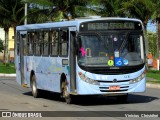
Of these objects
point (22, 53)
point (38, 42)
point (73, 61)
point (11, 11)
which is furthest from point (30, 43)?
point (11, 11)

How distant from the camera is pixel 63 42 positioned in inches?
706

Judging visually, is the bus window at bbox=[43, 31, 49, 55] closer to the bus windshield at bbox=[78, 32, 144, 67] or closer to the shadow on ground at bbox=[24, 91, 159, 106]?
the shadow on ground at bbox=[24, 91, 159, 106]

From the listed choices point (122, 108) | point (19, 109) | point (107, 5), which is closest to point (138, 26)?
point (122, 108)

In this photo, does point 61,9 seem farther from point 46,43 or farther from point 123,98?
point 123,98

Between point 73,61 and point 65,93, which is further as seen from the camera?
point 65,93

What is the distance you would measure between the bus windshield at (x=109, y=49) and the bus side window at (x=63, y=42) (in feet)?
3.39

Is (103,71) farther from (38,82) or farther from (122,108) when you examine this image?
(38,82)

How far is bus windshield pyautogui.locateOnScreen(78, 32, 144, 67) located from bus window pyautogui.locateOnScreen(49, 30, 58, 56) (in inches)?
81.1

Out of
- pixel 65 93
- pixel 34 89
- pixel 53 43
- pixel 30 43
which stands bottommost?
pixel 34 89

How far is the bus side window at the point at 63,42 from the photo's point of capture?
57.9 ft

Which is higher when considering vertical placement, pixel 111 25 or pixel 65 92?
pixel 111 25

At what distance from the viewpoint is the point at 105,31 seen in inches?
667

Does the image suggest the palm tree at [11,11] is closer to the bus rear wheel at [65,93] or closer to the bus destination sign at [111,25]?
the bus rear wheel at [65,93]

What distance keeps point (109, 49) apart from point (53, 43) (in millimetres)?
2914
